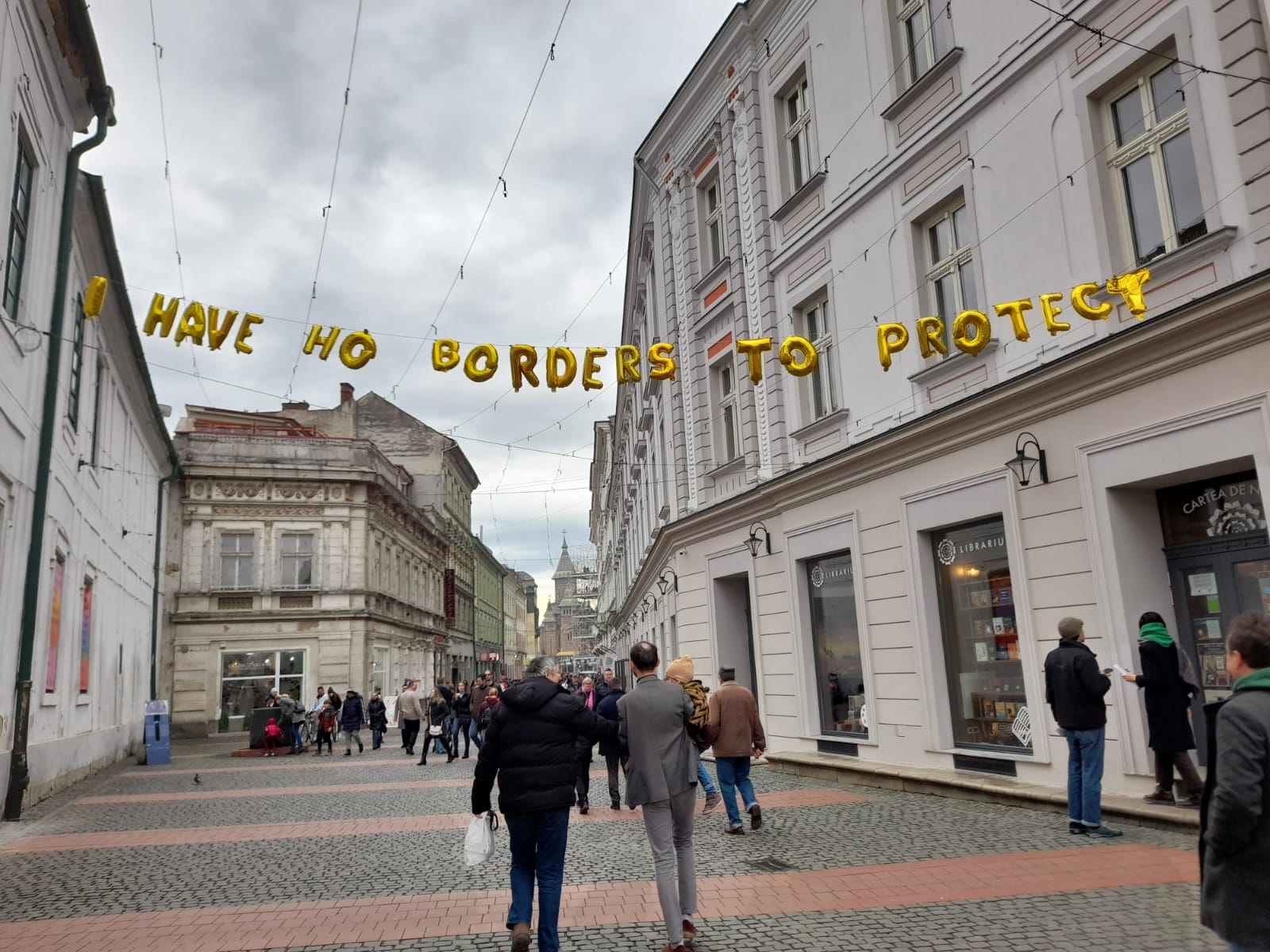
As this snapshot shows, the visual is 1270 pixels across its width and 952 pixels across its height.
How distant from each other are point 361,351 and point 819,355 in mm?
7378

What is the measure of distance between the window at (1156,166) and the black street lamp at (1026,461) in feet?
6.75

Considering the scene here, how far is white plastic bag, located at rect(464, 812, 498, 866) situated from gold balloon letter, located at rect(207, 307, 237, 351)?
575 centimetres

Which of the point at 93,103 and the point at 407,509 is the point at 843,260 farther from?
the point at 407,509

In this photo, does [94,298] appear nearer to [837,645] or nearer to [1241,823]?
[1241,823]

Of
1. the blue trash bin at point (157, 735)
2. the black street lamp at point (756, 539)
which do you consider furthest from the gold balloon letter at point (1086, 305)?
the blue trash bin at point (157, 735)

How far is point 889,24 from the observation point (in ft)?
41.6

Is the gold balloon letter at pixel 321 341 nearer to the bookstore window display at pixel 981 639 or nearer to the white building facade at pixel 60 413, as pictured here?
the white building facade at pixel 60 413

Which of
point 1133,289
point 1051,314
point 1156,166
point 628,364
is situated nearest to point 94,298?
point 628,364

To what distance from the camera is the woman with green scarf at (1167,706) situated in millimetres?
8203

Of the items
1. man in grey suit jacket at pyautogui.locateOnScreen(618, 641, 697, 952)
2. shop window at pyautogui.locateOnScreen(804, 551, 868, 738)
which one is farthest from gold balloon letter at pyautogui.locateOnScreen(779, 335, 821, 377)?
man in grey suit jacket at pyautogui.locateOnScreen(618, 641, 697, 952)

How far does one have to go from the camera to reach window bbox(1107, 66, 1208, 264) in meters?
8.74

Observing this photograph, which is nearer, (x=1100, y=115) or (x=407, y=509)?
(x=1100, y=115)

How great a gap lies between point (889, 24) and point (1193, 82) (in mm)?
5050

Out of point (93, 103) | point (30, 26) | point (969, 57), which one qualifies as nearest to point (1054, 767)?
point (969, 57)
